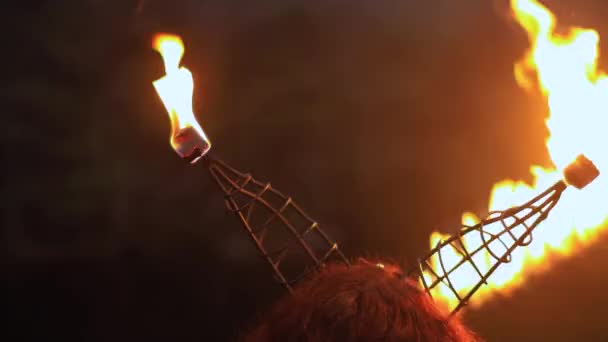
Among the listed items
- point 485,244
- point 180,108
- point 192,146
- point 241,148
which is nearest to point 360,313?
point 485,244

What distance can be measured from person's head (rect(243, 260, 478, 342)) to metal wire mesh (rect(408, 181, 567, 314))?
5cm

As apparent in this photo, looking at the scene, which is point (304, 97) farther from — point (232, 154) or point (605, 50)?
point (605, 50)

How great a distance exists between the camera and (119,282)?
6.32ft

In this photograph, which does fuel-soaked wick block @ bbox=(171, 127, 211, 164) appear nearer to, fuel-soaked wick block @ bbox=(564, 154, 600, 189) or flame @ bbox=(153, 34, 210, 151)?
flame @ bbox=(153, 34, 210, 151)

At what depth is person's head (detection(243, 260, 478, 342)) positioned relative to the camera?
93 cm

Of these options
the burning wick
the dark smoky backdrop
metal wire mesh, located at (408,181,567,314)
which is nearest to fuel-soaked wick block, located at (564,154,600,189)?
metal wire mesh, located at (408,181,567,314)

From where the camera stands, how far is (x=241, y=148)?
6.77 ft

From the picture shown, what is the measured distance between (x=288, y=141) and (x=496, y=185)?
0.79 metres

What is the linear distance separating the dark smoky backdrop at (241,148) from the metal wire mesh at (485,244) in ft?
1.43

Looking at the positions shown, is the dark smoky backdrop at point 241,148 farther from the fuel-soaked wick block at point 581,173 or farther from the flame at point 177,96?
the fuel-soaked wick block at point 581,173

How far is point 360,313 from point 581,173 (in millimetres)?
450

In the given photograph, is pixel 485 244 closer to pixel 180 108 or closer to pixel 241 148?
pixel 180 108

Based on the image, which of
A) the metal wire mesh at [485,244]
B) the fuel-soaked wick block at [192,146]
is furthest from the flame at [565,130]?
the fuel-soaked wick block at [192,146]

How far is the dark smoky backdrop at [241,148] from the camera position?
1920 millimetres
